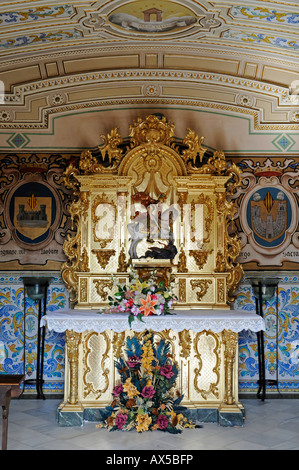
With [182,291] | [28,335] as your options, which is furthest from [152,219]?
[28,335]

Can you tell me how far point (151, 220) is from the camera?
7770 millimetres

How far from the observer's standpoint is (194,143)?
773 centimetres

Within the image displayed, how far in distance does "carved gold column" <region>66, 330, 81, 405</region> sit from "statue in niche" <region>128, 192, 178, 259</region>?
5.49 ft

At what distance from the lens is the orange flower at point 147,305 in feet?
21.2

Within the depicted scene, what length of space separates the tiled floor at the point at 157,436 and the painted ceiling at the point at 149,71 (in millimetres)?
3742

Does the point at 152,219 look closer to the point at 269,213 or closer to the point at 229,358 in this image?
the point at 269,213

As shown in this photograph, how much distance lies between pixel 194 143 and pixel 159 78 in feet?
3.47

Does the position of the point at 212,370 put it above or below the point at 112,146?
below

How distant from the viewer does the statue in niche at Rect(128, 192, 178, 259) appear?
774 centimetres

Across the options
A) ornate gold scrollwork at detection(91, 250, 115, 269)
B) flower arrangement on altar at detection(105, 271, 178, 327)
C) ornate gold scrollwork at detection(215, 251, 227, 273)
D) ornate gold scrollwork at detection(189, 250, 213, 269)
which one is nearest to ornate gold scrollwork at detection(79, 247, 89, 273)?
ornate gold scrollwork at detection(91, 250, 115, 269)

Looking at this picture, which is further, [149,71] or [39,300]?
[39,300]

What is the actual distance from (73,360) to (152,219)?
2.23 m

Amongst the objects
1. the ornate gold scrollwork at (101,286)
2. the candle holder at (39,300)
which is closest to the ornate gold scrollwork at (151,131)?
the ornate gold scrollwork at (101,286)

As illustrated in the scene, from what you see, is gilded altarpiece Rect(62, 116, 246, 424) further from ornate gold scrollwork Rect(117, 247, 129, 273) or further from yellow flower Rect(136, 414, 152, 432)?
yellow flower Rect(136, 414, 152, 432)
